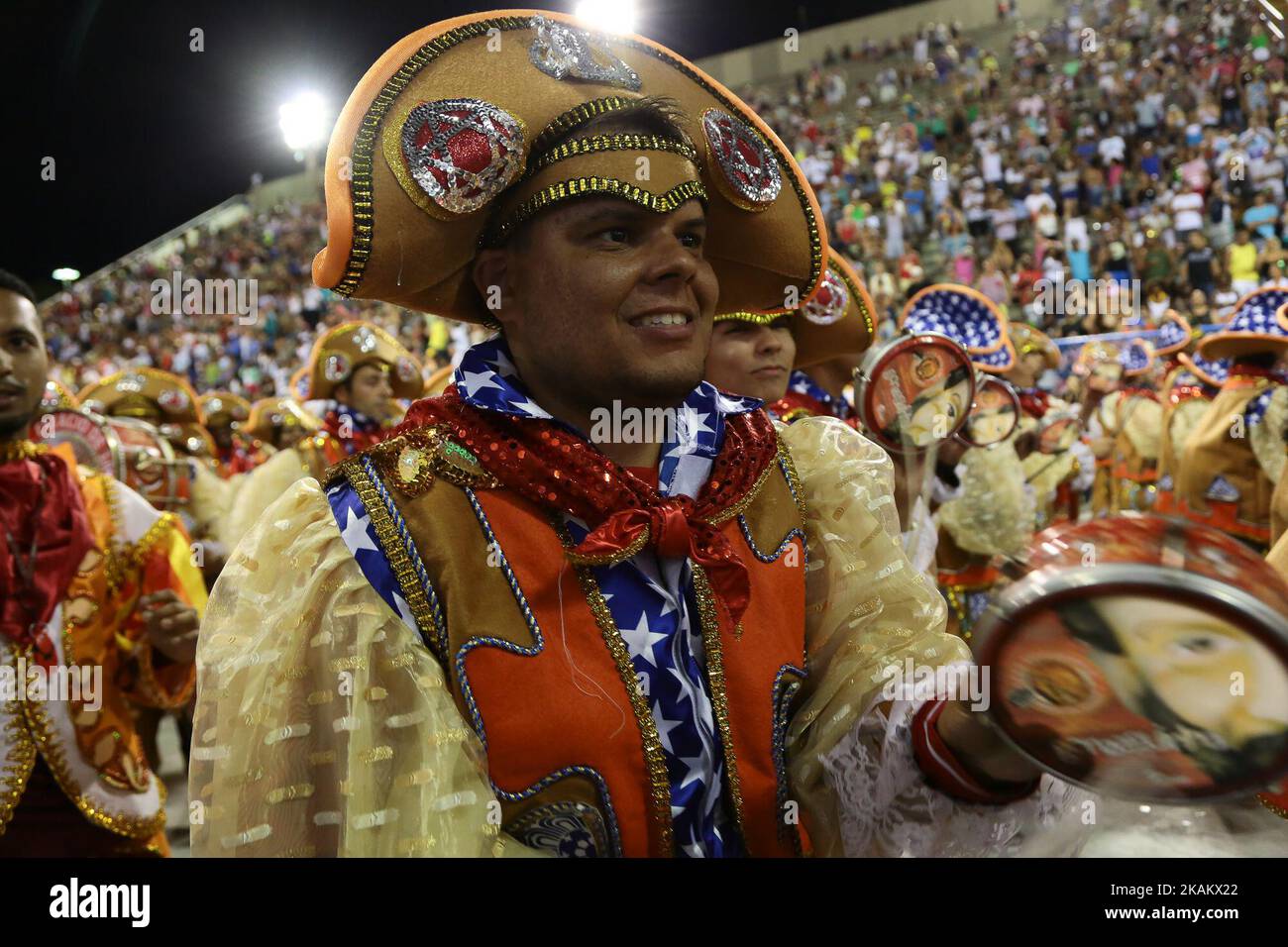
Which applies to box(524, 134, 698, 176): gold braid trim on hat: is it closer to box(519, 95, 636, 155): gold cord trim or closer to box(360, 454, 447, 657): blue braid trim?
box(519, 95, 636, 155): gold cord trim

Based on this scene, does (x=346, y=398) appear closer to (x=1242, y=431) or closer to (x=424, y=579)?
(x=1242, y=431)

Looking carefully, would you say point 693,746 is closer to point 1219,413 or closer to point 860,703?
point 860,703

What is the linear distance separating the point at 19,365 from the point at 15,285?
216mm

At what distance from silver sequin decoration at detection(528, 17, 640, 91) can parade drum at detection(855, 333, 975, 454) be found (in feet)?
5.83

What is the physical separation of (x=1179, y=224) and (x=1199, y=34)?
472cm

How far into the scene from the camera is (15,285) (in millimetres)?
2635

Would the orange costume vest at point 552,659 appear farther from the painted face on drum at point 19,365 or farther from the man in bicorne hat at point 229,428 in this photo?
the man in bicorne hat at point 229,428

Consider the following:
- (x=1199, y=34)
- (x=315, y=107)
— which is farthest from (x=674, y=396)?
(x=1199, y=34)

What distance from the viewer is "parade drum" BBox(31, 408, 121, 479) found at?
3576mm

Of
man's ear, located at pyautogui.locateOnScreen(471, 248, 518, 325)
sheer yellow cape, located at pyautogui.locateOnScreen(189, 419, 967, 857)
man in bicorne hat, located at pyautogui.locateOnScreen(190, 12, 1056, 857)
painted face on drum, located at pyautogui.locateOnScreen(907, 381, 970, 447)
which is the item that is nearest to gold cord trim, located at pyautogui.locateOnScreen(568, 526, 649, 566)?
man in bicorne hat, located at pyautogui.locateOnScreen(190, 12, 1056, 857)

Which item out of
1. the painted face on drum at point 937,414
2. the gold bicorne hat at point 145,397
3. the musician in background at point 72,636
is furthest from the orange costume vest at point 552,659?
the gold bicorne hat at point 145,397

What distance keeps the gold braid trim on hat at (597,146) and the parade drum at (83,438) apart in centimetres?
256

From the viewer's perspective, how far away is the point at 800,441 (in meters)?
1.91

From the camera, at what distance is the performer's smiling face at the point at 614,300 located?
5.14 feet
